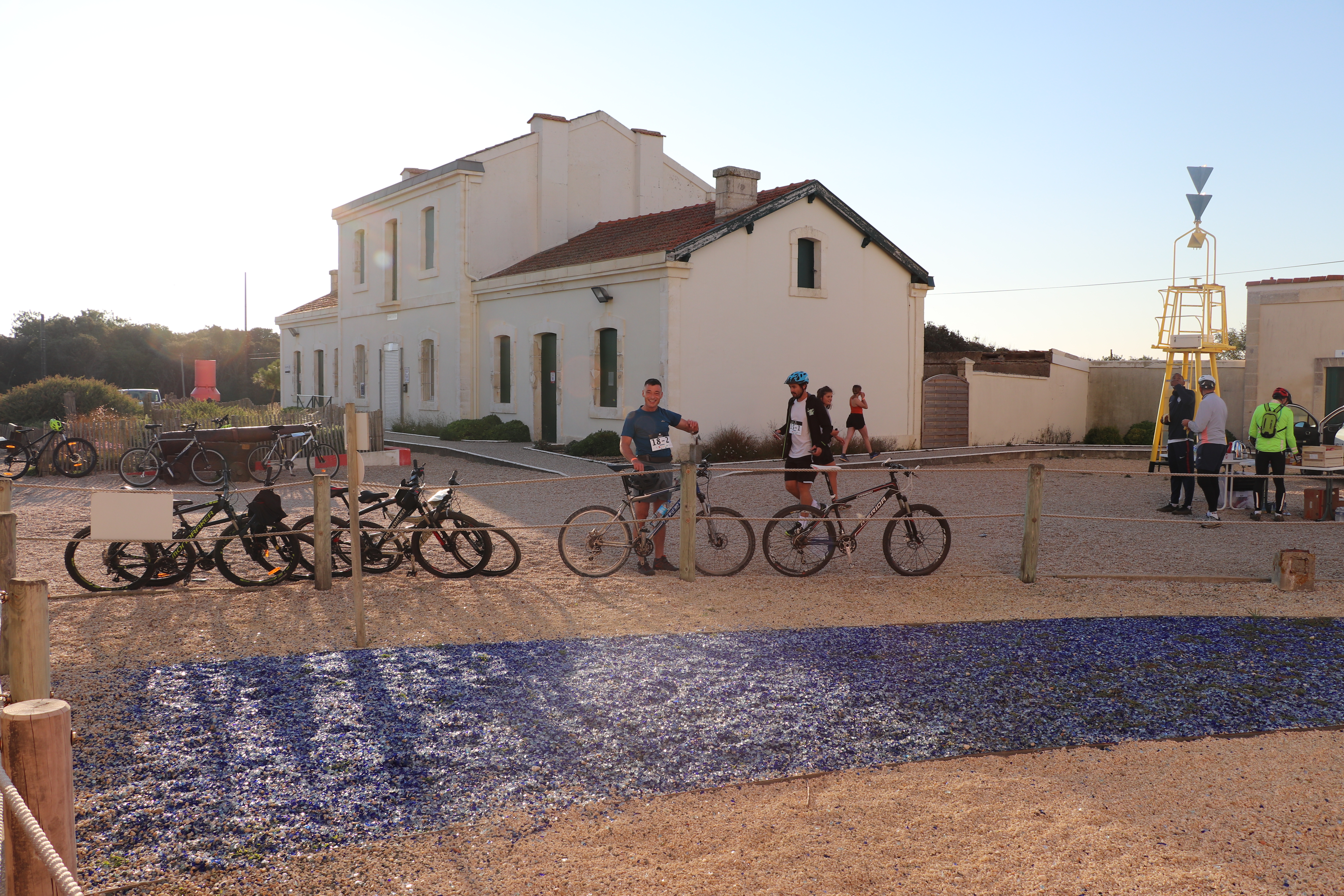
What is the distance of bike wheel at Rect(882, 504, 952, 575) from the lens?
28.6 ft

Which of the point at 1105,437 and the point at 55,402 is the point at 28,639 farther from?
the point at 1105,437

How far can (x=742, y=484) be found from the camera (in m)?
15.0

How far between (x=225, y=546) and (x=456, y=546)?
192 cm

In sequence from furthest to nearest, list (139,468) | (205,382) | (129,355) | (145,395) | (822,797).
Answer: (129,355) → (145,395) → (205,382) → (139,468) → (822,797)

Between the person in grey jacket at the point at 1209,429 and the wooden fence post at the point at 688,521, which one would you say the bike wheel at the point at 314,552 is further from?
the person in grey jacket at the point at 1209,429

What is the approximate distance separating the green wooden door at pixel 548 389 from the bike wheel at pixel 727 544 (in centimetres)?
1234

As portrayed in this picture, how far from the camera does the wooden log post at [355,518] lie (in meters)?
6.25

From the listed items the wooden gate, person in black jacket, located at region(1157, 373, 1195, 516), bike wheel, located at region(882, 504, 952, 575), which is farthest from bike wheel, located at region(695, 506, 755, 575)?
the wooden gate

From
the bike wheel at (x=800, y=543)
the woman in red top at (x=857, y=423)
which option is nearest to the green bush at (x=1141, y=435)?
the woman in red top at (x=857, y=423)

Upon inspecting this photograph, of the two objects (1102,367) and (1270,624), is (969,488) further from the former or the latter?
(1102,367)

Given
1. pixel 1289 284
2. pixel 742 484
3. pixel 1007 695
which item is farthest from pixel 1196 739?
pixel 1289 284

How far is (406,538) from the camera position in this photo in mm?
8586

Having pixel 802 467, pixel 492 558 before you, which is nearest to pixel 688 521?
pixel 802 467

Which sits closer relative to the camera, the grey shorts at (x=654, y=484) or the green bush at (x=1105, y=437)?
the grey shorts at (x=654, y=484)
